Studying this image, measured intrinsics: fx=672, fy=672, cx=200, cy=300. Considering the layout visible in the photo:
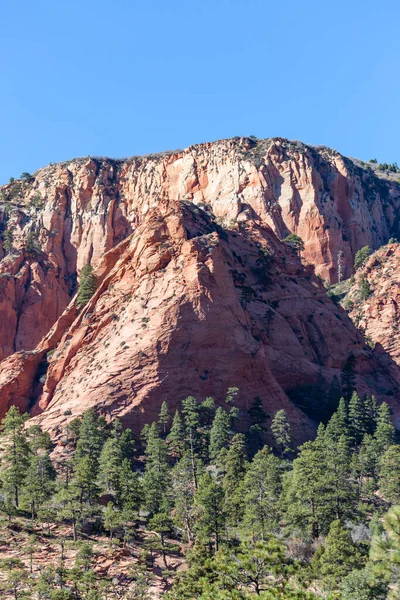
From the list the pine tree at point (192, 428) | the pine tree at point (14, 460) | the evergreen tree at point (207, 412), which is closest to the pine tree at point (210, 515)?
the pine tree at point (192, 428)

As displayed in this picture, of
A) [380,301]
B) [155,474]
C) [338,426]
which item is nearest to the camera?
[155,474]

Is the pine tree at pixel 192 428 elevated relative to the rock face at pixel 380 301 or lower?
lower

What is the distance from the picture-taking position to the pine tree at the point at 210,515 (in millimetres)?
45781

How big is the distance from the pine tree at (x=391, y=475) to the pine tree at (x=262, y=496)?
27.8 feet

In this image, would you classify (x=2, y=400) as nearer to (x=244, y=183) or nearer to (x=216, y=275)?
(x=216, y=275)

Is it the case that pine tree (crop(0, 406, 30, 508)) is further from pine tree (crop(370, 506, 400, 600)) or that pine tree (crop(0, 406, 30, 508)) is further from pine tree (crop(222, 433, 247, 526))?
pine tree (crop(370, 506, 400, 600))

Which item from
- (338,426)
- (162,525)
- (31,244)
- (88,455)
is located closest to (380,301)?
(338,426)

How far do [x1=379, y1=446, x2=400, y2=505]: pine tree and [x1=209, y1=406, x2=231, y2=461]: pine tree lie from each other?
14.3 meters

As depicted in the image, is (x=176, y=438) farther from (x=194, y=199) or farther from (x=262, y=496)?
(x=194, y=199)

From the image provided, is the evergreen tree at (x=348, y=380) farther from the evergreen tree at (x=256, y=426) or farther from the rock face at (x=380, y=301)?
the evergreen tree at (x=256, y=426)

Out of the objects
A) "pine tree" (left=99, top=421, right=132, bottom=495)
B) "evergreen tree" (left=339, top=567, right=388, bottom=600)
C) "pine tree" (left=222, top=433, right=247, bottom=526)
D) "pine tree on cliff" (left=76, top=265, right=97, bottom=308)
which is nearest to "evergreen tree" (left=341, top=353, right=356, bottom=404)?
"pine tree" (left=222, top=433, right=247, bottom=526)

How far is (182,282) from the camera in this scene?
7619 centimetres

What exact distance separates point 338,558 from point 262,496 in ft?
37.0

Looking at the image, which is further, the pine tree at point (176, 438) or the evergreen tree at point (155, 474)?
the pine tree at point (176, 438)
